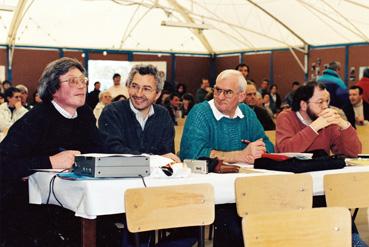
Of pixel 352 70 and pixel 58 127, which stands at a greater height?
pixel 352 70

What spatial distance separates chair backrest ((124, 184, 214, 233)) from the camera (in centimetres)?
293

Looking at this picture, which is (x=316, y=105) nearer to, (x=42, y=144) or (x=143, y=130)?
(x=143, y=130)

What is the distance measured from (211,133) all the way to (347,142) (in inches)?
41.3

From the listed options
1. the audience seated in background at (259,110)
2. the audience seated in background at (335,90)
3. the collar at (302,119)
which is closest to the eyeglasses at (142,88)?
the collar at (302,119)

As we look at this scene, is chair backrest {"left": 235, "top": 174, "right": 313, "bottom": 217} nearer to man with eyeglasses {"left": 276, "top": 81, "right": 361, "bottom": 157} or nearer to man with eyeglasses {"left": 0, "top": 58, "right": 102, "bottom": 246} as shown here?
man with eyeglasses {"left": 0, "top": 58, "right": 102, "bottom": 246}

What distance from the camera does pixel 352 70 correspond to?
56.7ft

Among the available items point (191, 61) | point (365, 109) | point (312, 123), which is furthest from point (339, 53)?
point (312, 123)

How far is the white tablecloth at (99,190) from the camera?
3.00m

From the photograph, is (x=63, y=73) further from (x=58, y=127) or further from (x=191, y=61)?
(x=191, y=61)

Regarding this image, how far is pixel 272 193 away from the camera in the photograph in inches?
131

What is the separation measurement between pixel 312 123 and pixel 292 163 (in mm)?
835

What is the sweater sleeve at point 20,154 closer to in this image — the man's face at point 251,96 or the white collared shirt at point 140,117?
the white collared shirt at point 140,117

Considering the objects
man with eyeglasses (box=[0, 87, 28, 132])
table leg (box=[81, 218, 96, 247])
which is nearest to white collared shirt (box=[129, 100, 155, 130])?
table leg (box=[81, 218, 96, 247])

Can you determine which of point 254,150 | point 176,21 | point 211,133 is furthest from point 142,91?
point 176,21
